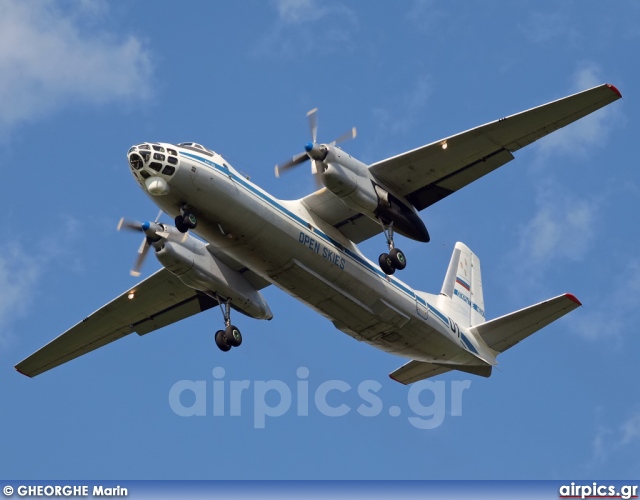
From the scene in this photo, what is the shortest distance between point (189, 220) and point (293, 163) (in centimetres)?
396

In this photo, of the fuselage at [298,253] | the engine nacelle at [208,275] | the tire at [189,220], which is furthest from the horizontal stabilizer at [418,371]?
the tire at [189,220]

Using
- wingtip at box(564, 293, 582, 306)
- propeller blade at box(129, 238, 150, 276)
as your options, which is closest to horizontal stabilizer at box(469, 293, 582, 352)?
wingtip at box(564, 293, 582, 306)

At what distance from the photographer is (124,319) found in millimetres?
38812

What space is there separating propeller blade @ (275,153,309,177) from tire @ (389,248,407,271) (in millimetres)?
3373

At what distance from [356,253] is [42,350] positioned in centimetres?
1040

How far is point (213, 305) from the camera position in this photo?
3894 cm

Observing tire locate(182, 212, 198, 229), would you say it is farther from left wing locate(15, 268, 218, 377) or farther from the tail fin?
the tail fin

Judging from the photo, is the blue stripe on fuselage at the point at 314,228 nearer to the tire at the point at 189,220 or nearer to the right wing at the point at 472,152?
the tire at the point at 189,220

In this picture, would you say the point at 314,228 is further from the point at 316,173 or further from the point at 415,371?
the point at 415,371

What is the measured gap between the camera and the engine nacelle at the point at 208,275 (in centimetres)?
3497

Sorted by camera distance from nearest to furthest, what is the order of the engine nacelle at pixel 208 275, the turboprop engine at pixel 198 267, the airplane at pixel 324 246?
the airplane at pixel 324 246
the turboprop engine at pixel 198 267
the engine nacelle at pixel 208 275

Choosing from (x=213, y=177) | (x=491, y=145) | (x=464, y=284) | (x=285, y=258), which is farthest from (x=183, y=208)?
(x=464, y=284)

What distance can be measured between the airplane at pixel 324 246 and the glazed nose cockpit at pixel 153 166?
0.03 metres

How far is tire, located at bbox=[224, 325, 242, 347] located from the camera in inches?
1385
